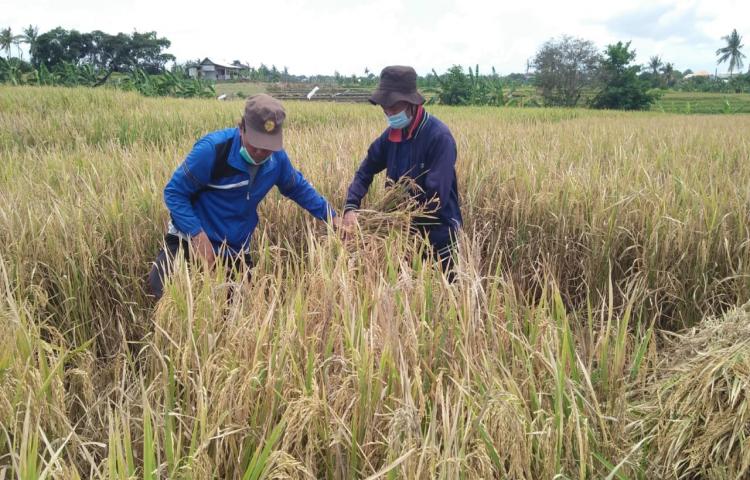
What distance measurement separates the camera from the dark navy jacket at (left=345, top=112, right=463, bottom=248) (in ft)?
8.32

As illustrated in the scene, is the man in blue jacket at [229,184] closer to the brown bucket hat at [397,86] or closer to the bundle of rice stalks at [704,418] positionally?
the brown bucket hat at [397,86]

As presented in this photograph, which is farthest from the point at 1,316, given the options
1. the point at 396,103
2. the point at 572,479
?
the point at 396,103

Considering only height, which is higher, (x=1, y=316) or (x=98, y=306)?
(x=1, y=316)

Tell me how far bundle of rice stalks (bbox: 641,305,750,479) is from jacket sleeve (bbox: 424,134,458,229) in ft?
4.59

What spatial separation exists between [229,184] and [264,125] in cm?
35

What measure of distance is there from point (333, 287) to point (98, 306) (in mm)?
1474

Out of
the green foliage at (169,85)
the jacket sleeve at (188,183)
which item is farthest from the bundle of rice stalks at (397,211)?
the green foliage at (169,85)

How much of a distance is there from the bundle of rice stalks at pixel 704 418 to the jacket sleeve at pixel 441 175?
1400 millimetres

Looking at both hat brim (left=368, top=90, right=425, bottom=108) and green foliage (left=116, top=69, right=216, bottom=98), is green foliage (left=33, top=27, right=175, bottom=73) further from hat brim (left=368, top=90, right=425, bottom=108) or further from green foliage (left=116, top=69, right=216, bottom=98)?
hat brim (left=368, top=90, right=425, bottom=108)

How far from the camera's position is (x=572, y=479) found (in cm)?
107

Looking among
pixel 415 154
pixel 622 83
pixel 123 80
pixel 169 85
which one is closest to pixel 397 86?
pixel 415 154

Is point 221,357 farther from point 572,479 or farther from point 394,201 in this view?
point 394,201

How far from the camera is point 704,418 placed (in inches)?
44.4

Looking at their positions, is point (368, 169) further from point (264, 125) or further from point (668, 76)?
point (668, 76)
